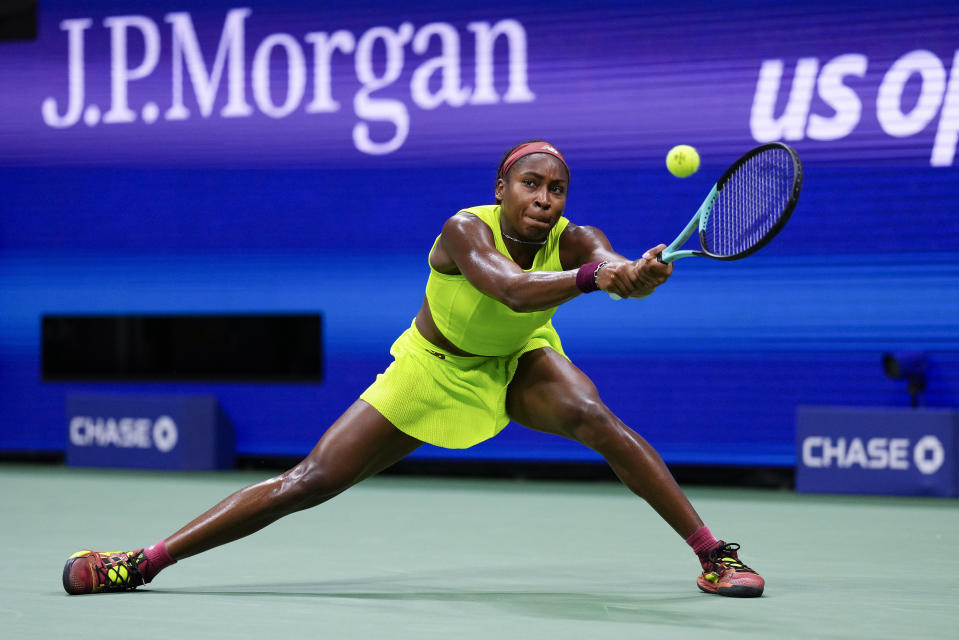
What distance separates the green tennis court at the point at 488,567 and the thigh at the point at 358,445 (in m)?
0.44

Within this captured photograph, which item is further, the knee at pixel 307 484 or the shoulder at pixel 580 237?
the shoulder at pixel 580 237

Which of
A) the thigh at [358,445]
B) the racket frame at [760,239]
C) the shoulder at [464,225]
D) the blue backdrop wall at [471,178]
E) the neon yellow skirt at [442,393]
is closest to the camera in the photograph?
the racket frame at [760,239]

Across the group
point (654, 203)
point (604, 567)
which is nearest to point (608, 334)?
point (654, 203)

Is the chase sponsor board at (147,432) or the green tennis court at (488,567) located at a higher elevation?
the chase sponsor board at (147,432)

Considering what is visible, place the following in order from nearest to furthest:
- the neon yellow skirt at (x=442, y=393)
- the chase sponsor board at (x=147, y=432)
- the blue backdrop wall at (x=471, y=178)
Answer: the neon yellow skirt at (x=442, y=393), the blue backdrop wall at (x=471, y=178), the chase sponsor board at (x=147, y=432)

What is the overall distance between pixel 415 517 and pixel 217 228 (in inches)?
131

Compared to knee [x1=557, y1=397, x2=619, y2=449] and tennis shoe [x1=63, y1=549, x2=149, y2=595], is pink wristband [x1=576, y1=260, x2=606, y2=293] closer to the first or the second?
knee [x1=557, y1=397, x2=619, y2=449]

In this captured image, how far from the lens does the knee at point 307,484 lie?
14.5 ft

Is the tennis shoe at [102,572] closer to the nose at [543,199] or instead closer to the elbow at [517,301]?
the elbow at [517,301]

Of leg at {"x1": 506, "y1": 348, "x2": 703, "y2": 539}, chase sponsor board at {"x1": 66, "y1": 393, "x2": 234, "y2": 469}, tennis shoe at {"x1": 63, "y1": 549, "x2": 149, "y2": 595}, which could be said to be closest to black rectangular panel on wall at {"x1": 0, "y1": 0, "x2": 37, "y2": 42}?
chase sponsor board at {"x1": 66, "y1": 393, "x2": 234, "y2": 469}

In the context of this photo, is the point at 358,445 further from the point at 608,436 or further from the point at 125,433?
the point at 125,433

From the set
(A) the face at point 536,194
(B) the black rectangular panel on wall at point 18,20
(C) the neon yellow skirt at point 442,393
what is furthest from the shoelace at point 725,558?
(B) the black rectangular panel on wall at point 18,20

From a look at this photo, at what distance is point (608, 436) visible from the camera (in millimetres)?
4426

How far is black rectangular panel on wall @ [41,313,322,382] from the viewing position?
30.6ft
